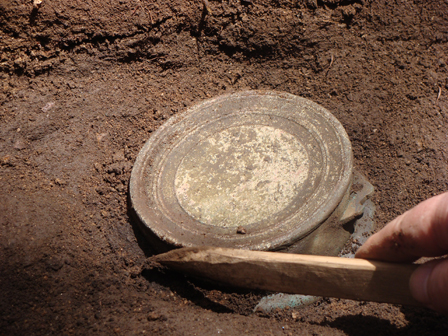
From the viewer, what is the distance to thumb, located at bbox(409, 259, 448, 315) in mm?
1149

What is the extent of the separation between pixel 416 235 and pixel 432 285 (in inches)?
6.7

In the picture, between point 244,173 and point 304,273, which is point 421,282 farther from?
point 244,173

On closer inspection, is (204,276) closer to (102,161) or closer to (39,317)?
(39,317)

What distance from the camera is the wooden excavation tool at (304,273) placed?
1.35 m

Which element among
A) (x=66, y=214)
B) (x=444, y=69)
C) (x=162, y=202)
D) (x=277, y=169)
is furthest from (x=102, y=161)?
(x=444, y=69)

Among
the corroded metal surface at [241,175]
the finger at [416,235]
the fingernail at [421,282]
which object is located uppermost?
the finger at [416,235]

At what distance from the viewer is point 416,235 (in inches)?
Answer: 47.3

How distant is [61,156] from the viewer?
2.56 metres

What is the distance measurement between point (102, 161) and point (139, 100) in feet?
1.94

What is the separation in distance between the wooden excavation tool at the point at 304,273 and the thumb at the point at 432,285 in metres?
0.05

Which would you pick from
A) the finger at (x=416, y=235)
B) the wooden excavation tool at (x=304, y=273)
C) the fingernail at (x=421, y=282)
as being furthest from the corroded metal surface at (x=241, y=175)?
the fingernail at (x=421, y=282)

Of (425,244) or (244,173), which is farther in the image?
(244,173)

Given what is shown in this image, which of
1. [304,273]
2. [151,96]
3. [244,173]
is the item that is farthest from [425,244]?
[151,96]

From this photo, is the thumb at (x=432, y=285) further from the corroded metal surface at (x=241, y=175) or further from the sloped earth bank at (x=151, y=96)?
the corroded metal surface at (x=241, y=175)
